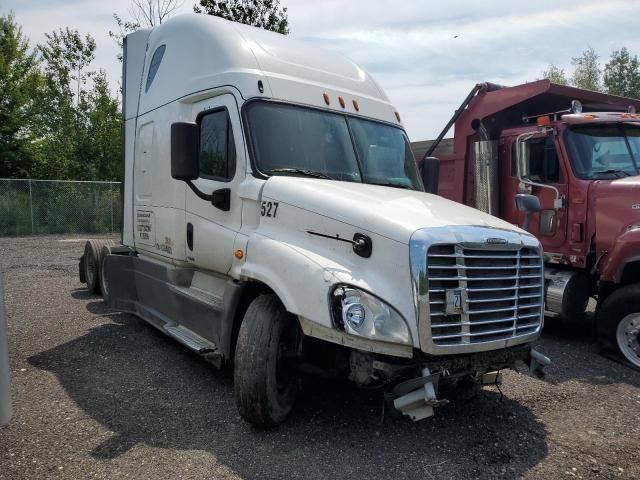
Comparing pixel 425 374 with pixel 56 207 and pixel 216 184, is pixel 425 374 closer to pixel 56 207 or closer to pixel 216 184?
pixel 216 184

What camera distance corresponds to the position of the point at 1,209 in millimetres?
18406

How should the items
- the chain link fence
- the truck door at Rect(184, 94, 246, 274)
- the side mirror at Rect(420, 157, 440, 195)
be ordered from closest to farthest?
the truck door at Rect(184, 94, 246, 274), the side mirror at Rect(420, 157, 440, 195), the chain link fence

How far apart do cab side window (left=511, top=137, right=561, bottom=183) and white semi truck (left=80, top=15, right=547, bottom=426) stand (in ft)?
8.05

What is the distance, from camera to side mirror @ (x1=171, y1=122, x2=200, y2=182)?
465 cm

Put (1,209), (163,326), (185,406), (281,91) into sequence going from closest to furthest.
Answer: (185,406), (281,91), (163,326), (1,209)

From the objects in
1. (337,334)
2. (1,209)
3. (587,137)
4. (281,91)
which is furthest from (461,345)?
(1,209)

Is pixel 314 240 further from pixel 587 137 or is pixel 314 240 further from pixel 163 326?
pixel 587 137

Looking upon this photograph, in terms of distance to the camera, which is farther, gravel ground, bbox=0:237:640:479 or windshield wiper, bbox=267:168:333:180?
windshield wiper, bbox=267:168:333:180

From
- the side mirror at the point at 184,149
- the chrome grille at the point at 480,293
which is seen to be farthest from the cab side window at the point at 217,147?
the chrome grille at the point at 480,293

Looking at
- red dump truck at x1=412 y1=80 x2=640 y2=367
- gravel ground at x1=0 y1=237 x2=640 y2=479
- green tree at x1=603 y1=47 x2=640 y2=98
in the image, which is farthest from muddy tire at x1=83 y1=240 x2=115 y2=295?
green tree at x1=603 y1=47 x2=640 y2=98

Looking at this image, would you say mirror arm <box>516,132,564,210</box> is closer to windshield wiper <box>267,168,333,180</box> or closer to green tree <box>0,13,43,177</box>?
windshield wiper <box>267,168,333,180</box>

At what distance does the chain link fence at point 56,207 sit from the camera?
1858 cm

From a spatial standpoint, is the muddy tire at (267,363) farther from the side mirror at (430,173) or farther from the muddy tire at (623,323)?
the muddy tire at (623,323)

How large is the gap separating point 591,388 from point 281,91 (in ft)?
13.1
